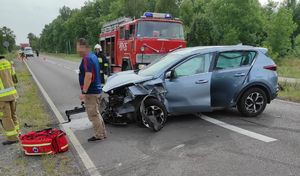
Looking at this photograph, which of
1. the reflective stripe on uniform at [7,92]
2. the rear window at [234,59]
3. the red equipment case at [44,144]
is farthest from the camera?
the rear window at [234,59]

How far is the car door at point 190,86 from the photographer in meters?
6.62

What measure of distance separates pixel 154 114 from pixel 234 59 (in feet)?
7.60

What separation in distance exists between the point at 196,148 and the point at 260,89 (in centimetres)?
279

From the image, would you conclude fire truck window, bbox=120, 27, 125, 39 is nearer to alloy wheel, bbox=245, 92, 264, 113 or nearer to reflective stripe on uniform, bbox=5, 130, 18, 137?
alloy wheel, bbox=245, 92, 264, 113

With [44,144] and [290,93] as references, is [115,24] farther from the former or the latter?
[44,144]

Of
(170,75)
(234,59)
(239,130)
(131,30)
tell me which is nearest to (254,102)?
(234,59)

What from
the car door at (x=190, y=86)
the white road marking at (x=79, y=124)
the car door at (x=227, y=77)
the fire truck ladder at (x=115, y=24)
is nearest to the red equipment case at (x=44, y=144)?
the white road marking at (x=79, y=124)

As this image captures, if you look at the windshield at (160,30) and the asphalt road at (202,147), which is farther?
the windshield at (160,30)

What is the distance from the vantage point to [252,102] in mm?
7223

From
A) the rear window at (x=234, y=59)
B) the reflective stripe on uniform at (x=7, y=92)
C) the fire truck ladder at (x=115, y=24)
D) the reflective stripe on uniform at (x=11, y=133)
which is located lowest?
the reflective stripe on uniform at (x=11, y=133)

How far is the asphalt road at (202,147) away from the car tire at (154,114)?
0.15 meters

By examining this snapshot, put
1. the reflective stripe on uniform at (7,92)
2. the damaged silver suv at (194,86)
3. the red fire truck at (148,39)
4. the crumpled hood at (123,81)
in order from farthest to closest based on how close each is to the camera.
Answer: the red fire truck at (148,39) < the crumpled hood at (123,81) < the damaged silver suv at (194,86) < the reflective stripe on uniform at (7,92)

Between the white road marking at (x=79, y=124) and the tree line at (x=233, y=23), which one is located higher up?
the tree line at (x=233, y=23)

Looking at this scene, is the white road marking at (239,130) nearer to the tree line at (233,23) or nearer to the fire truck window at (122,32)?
the fire truck window at (122,32)
